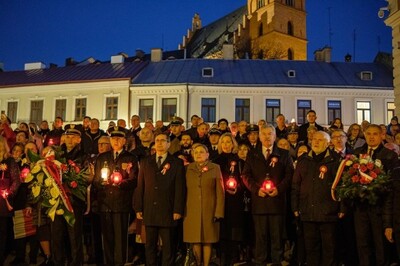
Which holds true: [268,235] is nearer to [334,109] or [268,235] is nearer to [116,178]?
[116,178]

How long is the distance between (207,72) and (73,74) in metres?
10.0

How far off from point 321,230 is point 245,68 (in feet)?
87.3

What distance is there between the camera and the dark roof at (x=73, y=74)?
1276 inches

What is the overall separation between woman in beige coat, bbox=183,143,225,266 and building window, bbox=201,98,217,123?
23.4 metres

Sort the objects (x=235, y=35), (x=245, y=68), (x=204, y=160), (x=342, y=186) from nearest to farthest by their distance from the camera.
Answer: (x=342, y=186) < (x=204, y=160) < (x=245, y=68) < (x=235, y=35)

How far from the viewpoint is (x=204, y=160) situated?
7.14 m

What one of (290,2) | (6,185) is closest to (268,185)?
(6,185)

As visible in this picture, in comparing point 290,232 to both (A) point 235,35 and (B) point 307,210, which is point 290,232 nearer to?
(B) point 307,210

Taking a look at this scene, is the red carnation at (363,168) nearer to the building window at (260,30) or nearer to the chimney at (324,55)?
the chimney at (324,55)

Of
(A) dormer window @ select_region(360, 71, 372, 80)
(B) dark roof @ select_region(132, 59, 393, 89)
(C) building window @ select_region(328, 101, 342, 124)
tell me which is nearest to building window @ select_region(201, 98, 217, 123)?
(B) dark roof @ select_region(132, 59, 393, 89)

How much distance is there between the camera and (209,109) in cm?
3059

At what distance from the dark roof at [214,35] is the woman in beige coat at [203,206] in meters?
58.1

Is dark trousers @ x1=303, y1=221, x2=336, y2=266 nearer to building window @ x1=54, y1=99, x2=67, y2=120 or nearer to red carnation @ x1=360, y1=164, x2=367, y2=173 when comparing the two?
red carnation @ x1=360, y1=164, x2=367, y2=173

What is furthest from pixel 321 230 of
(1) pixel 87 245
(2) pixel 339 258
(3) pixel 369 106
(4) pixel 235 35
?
→ (4) pixel 235 35
